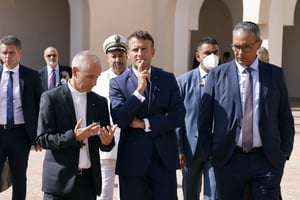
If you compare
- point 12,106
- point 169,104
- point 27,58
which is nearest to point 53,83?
point 12,106

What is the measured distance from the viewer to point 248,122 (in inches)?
160

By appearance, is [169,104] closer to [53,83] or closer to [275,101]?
[275,101]

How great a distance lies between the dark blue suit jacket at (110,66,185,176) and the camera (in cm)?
404

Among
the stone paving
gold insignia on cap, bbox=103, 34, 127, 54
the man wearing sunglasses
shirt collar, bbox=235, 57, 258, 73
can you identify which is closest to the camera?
shirt collar, bbox=235, 57, 258, 73

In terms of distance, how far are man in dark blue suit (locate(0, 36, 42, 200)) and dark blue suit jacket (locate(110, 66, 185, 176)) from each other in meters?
1.64

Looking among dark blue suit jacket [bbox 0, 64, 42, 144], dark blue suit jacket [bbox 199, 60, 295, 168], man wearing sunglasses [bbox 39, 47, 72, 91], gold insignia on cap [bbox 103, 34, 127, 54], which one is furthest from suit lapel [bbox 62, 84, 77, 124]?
man wearing sunglasses [bbox 39, 47, 72, 91]

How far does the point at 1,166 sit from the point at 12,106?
603 mm

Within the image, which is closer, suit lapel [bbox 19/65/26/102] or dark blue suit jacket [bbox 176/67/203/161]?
dark blue suit jacket [bbox 176/67/203/161]

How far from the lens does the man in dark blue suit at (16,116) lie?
18.0 feet

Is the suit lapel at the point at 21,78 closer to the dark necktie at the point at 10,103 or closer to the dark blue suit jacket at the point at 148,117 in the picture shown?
the dark necktie at the point at 10,103

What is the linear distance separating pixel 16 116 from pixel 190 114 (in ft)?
5.71

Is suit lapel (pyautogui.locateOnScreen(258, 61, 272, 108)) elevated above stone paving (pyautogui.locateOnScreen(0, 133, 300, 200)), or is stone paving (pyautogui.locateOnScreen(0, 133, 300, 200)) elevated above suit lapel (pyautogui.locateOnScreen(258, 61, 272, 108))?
suit lapel (pyautogui.locateOnScreen(258, 61, 272, 108))

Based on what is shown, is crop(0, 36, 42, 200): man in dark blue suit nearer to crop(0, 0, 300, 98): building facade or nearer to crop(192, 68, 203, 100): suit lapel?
crop(192, 68, 203, 100): suit lapel

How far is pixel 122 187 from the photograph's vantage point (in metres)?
4.17
